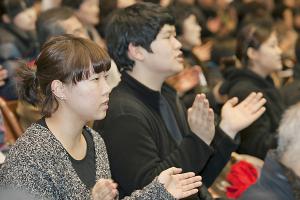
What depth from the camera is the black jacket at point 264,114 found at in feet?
9.40

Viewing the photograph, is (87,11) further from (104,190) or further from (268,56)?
(104,190)

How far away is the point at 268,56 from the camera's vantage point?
10.6ft

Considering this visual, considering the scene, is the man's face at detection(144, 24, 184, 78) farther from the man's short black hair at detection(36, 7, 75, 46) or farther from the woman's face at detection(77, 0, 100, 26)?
the woman's face at detection(77, 0, 100, 26)

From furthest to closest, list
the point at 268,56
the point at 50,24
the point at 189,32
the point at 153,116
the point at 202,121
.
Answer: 1. the point at 189,32
2. the point at 268,56
3. the point at 50,24
4. the point at 153,116
5. the point at 202,121

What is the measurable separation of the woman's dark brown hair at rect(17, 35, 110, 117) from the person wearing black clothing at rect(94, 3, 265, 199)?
0.34m

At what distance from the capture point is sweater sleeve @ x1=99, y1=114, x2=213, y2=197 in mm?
1879

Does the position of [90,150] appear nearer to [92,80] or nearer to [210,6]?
[92,80]

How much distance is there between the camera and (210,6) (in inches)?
226

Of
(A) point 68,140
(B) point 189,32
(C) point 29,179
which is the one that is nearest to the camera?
(C) point 29,179

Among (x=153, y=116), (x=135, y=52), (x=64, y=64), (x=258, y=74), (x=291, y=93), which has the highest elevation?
(x=64, y=64)

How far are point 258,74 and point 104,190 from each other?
6.25 feet

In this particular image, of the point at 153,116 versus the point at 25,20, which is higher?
the point at 153,116

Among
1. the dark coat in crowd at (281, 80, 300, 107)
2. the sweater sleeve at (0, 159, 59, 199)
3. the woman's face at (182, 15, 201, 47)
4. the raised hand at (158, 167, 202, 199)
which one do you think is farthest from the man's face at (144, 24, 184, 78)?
the woman's face at (182, 15, 201, 47)

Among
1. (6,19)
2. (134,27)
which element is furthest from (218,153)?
(6,19)
